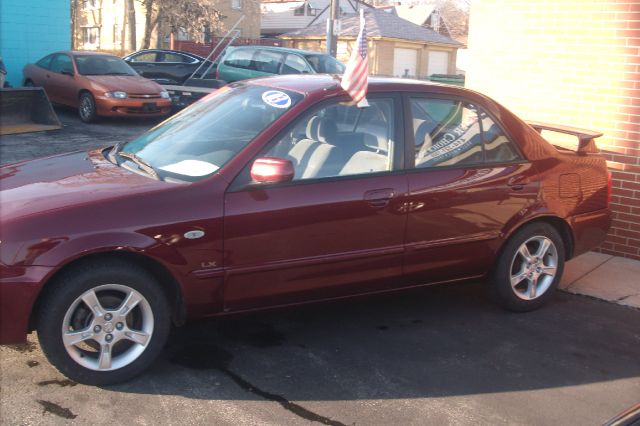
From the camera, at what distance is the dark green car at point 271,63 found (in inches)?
640

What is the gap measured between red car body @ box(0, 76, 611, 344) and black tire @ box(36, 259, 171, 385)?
0.08m

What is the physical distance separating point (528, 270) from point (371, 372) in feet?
5.61

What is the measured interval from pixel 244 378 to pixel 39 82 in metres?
13.8

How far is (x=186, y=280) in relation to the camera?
3.92m

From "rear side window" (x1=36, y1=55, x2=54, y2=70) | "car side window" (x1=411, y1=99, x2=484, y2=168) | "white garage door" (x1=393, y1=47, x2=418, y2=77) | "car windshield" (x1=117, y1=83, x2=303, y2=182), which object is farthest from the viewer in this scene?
"white garage door" (x1=393, y1=47, x2=418, y2=77)

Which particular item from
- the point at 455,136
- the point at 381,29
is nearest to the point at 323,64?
the point at 455,136

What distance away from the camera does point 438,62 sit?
4897 centimetres

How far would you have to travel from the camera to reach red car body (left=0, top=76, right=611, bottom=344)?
3.61 m

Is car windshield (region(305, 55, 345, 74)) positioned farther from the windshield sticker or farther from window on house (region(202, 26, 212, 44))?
window on house (region(202, 26, 212, 44))

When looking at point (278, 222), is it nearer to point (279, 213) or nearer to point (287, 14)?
point (279, 213)

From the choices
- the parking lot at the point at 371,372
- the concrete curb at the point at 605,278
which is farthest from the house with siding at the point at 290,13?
the parking lot at the point at 371,372

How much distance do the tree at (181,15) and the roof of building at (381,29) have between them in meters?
8.49

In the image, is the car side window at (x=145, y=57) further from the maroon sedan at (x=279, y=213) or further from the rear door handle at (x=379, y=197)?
the rear door handle at (x=379, y=197)

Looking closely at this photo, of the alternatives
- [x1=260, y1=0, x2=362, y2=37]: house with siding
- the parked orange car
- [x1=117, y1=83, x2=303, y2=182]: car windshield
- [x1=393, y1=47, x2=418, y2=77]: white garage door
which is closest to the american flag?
[x1=117, y1=83, x2=303, y2=182]: car windshield
